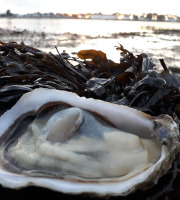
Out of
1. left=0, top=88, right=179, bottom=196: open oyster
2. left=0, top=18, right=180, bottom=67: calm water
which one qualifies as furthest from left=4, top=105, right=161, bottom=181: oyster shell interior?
left=0, top=18, right=180, bottom=67: calm water

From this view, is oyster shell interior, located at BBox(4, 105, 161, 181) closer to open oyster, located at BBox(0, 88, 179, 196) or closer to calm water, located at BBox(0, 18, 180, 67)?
open oyster, located at BBox(0, 88, 179, 196)

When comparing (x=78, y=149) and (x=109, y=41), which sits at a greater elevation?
(x=78, y=149)

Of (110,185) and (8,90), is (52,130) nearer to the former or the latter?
(110,185)

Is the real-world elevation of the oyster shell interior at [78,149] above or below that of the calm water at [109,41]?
above

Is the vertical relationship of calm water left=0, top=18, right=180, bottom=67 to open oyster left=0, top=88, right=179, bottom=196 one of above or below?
below

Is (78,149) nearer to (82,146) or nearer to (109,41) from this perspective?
(82,146)

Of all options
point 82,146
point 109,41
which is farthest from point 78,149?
point 109,41

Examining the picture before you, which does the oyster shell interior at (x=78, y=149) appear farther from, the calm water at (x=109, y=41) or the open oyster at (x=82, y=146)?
the calm water at (x=109, y=41)

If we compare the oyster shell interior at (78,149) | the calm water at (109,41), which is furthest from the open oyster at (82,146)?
the calm water at (109,41)
